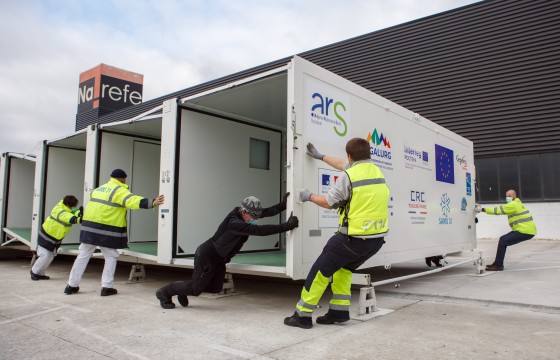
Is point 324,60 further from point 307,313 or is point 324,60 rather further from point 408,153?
point 307,313

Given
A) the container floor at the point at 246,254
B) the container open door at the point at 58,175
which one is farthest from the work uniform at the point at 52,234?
the container open door at the point at 58,175

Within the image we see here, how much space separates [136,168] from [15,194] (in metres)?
4.13

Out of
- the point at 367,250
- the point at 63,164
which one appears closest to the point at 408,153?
the point at 367,250

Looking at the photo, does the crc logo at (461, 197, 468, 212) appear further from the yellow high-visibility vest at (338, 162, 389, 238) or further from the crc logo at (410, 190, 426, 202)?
the yellow high-visibility vest at (338, 162, 389, 238)

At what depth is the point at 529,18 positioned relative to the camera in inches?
602

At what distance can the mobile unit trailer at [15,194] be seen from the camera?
375 inches

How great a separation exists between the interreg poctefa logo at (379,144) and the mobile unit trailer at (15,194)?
25.7 ft

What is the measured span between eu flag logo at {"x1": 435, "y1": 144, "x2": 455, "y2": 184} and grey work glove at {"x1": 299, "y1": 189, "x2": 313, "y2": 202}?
3.63m

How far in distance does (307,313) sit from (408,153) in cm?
315

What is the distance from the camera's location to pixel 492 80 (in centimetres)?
1603

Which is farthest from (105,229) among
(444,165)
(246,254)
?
(444,165)

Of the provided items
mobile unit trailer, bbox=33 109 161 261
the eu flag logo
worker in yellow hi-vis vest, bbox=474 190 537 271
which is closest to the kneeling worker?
mobile unit trailer, bbox=33 109 161 261

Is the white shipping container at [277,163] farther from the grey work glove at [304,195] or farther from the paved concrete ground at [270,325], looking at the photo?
the paved concrete ground at [270,325]

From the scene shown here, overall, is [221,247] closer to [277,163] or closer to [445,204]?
[277,163]
